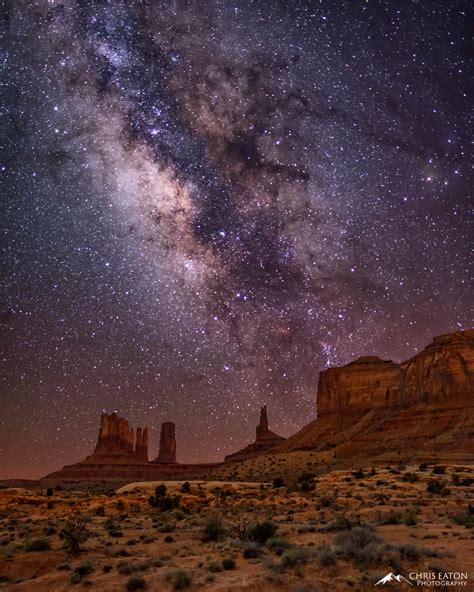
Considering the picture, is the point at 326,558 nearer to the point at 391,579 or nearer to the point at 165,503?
the point at 391,579

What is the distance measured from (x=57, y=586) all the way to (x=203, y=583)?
393cm

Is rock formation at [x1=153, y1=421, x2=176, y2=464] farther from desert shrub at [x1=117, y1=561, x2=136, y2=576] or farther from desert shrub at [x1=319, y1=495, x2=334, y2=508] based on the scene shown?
desert shrub at [x1=117, y1=561, x2=136, y2=576]

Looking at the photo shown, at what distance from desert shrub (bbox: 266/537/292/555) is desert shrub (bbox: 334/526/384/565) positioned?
1484 mm

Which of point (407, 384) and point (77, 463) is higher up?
point (407, 384)

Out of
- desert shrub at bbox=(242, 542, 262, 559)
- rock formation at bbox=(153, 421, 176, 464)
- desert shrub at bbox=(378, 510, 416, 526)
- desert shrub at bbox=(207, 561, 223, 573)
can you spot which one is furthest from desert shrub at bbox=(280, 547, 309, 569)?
rock formation at bbox=(153, 421, 176, 464)

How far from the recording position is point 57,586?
12578mm

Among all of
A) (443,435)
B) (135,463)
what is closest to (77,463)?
(135,463)

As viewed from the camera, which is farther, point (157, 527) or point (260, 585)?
point (157, 527)

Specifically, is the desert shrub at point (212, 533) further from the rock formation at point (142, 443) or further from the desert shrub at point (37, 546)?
the rock formation at point (142, 443)

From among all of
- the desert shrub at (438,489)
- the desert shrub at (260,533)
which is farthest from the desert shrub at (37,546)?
the desert shrub at (438,489)

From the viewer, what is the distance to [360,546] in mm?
13656

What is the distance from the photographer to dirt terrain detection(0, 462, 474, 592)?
11.9 meters

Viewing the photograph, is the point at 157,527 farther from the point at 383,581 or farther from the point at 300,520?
the point at 383,581

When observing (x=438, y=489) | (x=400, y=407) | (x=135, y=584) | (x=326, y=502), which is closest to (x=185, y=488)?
(x=326, y=502)
